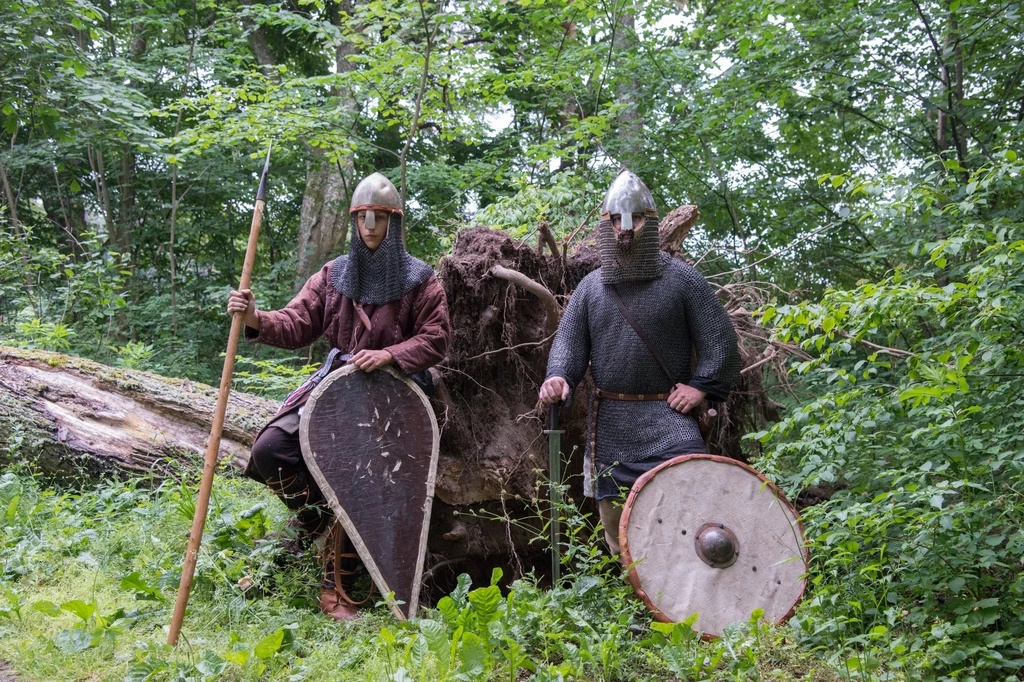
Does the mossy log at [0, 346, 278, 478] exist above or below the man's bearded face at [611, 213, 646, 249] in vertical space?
below

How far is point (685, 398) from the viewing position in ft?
11.0

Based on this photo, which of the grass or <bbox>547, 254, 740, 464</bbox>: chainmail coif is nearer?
the grass

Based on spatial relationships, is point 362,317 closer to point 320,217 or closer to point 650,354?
point 650,354

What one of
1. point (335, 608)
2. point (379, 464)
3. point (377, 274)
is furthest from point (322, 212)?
point (335, 608)

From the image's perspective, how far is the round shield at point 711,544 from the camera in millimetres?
2920

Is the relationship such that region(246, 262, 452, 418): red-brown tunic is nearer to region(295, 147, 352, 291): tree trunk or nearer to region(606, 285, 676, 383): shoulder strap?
region(606, 285, 676, 383): shoulder strap

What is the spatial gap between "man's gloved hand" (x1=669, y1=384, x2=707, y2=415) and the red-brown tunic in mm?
1061

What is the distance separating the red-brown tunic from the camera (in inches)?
140

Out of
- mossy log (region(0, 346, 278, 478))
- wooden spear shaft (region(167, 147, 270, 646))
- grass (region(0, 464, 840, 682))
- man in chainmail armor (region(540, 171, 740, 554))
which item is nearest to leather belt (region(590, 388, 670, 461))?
man in chainmail armor (region(540, 171, 740, 554))

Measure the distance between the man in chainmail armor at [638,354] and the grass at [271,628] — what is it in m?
0.55

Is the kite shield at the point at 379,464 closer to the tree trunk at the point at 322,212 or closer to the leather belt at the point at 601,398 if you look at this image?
the leather belt at the point at 601,398

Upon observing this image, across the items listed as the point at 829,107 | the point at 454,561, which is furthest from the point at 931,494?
the point at 829,107

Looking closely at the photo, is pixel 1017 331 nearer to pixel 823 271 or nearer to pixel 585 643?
pixel 585 643

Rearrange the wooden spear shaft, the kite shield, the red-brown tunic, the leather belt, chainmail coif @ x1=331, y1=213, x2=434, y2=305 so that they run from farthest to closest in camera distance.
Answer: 1. chainmail coif @ x1=331, y1=213, x2=434, y2=305
2. the red-brown tunic
3. the leather belt
4. the kite shield
5. the wooden spear shaft
